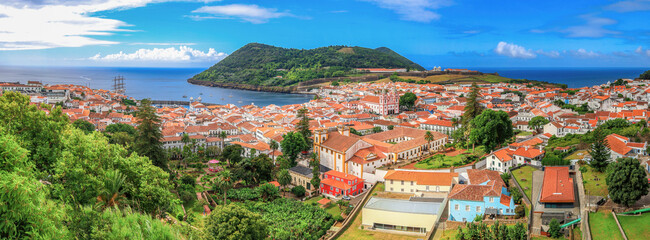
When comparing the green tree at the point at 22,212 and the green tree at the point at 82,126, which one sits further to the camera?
the green tree at the point at 82,126

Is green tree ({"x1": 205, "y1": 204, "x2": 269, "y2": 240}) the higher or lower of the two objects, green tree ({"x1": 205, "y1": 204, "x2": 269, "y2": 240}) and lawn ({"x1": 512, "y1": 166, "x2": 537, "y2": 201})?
the lower

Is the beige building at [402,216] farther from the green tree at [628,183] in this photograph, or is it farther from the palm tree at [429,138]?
the palm tree at [429,138]

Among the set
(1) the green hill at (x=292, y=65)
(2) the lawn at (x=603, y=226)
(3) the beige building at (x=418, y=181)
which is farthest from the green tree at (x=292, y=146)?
(1) the green hill at (x=292, y=65)

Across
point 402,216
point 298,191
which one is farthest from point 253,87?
point 402,216

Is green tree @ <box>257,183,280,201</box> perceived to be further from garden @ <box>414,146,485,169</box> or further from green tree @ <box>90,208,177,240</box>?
green tree @ <box>90,208,177,240</box>

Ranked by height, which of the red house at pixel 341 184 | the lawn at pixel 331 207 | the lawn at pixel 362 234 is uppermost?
the red house at pixel 341 184

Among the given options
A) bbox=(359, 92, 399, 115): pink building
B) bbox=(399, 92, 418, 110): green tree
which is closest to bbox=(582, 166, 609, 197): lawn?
bbox=(359, 92, 399, 115): pink building
